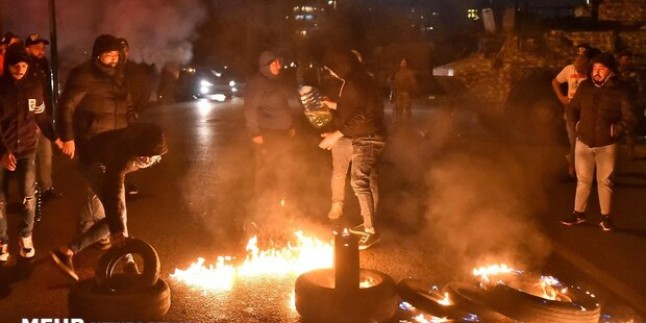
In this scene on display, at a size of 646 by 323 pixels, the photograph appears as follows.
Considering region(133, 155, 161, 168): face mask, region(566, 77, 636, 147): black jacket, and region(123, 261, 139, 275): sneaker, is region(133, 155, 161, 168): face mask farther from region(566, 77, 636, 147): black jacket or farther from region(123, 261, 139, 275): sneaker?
region(566, 77, 636, 147): black jacket

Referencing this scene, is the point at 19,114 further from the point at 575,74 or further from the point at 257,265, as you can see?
the point at 575,74

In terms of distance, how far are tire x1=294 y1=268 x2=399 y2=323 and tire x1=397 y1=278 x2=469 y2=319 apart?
4.0 inches

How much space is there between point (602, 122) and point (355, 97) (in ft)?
8.88

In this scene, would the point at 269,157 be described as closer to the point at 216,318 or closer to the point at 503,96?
the point at 216,318

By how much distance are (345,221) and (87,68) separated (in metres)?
3.48

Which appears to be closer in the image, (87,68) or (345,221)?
(87,68)

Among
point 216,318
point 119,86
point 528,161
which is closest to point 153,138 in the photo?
point 119,86

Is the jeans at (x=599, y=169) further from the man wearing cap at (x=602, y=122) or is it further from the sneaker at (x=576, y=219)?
the sneaker at (x=576, y=219)

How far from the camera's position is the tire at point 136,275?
5.05 meters

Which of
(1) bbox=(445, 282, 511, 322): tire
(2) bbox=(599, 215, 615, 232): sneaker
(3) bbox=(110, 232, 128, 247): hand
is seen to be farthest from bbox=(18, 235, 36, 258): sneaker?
(2) bbox=(599, 215, 615, 232): sneaker

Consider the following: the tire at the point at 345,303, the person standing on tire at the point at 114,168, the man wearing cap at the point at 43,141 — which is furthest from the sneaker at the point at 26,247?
the tire at the point at 345,303

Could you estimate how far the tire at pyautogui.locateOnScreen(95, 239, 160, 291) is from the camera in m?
5.05

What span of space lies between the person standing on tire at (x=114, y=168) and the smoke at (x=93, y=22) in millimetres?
11365

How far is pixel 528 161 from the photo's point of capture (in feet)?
44.5
